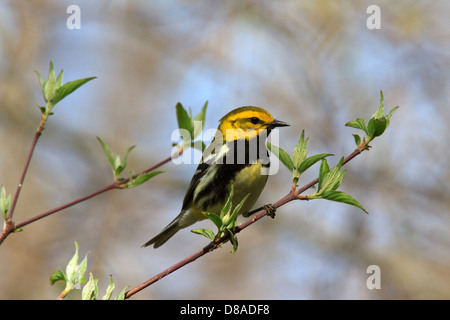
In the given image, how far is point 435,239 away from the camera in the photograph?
714 centimetres

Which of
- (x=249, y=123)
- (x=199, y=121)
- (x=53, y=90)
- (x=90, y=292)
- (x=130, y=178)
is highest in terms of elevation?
(x=53, y=90)

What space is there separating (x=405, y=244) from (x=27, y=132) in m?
5.81

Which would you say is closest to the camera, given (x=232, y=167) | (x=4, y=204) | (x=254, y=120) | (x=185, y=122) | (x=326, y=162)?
(x=4, y=204)

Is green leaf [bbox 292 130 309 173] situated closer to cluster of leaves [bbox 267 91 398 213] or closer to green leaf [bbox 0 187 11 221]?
cluster of leaves [bbox 267 91 398 213]

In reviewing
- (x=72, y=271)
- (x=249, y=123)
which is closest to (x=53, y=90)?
(x=72, y=271)

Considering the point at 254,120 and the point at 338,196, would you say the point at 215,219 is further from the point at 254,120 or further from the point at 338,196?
the point at 254,120

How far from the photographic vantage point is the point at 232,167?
148 inches

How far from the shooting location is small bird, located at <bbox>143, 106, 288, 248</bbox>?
12.2 ft

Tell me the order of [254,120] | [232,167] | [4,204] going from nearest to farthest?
[4,204] → [232,167] → [254,120]

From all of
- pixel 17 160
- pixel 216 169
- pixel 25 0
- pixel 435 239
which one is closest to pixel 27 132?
pixel 17 160

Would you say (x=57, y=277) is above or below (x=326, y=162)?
below

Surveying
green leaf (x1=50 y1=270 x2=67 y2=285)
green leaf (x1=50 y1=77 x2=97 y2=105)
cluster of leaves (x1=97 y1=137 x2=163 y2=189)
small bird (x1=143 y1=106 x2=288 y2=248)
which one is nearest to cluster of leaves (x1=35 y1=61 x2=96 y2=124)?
green leaf (x1=50 y1=77 x2=97 y2=105)

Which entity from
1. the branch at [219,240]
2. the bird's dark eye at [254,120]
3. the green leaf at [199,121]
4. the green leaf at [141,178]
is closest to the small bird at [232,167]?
the bird's dark eye at [254,120]

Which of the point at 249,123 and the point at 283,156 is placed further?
the point at 249,123
